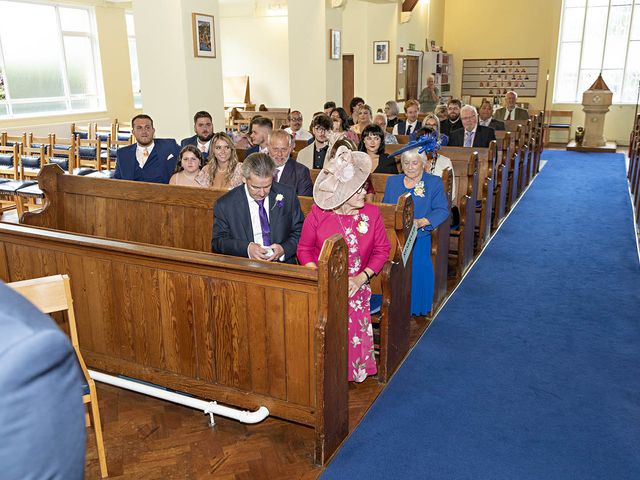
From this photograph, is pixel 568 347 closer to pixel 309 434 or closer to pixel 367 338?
pixel 367 338

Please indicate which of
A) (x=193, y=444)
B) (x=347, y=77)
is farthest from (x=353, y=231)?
(x=347, y=77)

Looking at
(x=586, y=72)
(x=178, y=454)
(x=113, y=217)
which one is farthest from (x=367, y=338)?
(x=586, y=72)

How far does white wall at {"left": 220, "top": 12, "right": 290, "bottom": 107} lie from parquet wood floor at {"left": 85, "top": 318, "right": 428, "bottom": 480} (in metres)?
13.1

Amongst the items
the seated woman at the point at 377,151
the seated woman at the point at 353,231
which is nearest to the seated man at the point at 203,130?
the seated woman at the point at 377,151

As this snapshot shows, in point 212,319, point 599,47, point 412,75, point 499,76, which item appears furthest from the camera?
point 499,76

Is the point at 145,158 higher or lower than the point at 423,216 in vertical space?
higher

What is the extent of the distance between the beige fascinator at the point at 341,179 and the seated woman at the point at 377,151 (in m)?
1.76

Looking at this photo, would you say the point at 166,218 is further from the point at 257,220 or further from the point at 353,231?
the point at 353,231

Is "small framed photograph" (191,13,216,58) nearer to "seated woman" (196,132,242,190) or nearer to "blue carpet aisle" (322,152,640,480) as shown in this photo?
"seated woman" (196,132,242,190)

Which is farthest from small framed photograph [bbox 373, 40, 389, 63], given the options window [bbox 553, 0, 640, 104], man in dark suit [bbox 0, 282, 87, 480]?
man in dark suit [bbox 0, 282, 87, 480]

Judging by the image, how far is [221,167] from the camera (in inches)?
172

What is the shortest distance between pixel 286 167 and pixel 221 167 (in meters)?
0.53

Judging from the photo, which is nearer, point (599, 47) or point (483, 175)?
point (483, 175)

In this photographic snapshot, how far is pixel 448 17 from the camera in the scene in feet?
52.6
